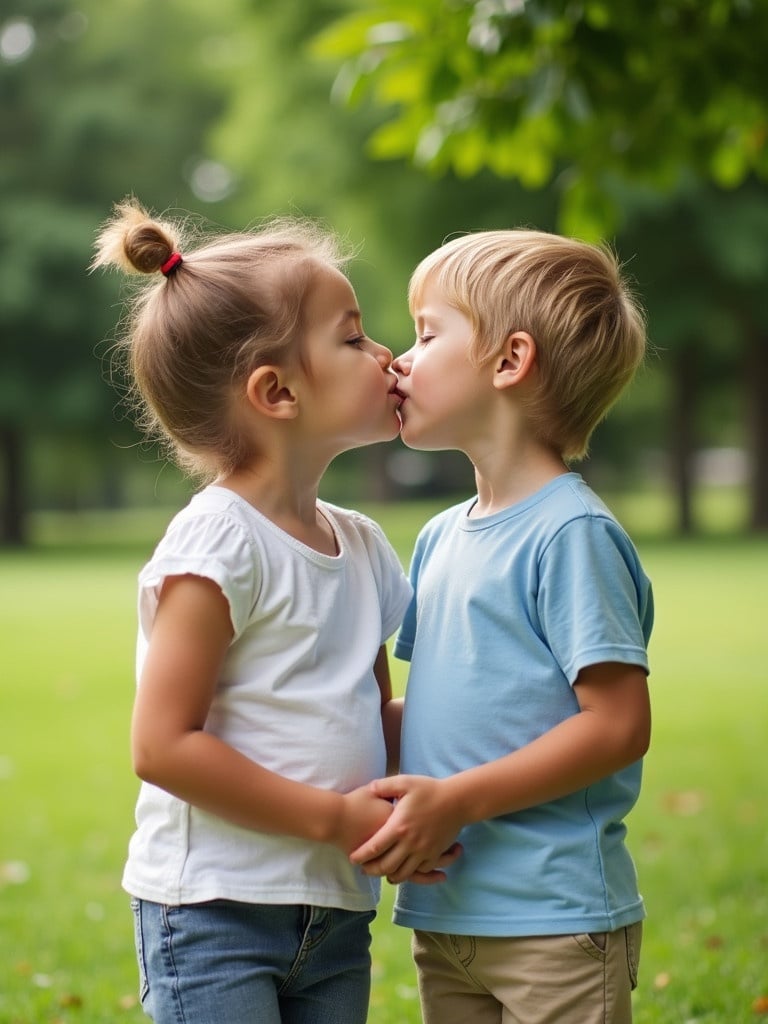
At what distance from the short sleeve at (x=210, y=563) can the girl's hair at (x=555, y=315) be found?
54 centimetres

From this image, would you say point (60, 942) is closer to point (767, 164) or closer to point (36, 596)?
point (767, 164)

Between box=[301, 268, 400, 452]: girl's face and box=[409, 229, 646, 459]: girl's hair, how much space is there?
0.57ft

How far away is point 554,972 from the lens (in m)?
2.21

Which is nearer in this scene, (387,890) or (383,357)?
(383,357)

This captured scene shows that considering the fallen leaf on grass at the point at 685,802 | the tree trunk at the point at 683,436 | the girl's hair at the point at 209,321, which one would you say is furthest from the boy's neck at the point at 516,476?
the tree trunk at the point at 683,436

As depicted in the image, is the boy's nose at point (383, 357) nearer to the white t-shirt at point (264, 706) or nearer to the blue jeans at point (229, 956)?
the white t-shirt at point (264, 706)

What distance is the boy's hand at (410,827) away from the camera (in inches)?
83.7

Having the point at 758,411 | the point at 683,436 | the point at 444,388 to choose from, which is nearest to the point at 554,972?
the point at 444,388

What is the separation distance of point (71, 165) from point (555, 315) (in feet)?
92.0

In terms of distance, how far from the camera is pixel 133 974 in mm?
4031

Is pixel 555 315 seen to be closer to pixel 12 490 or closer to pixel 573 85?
pixel 573 85

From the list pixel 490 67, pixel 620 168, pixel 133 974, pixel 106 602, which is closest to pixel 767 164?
pixel 620 168

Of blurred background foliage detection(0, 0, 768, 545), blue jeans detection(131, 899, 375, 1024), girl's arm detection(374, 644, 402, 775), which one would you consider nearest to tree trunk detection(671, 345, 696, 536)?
blurred background foliage detection(0, 0, 768, 545)

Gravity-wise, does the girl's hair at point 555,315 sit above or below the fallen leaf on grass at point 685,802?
above
